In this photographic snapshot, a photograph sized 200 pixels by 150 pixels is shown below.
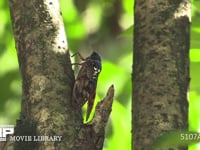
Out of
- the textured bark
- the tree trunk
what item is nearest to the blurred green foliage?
the textured bark

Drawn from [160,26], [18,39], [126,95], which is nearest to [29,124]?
[18,39]

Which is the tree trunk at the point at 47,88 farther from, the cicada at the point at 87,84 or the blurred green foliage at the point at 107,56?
the blurred green foliage at the point at 107,56

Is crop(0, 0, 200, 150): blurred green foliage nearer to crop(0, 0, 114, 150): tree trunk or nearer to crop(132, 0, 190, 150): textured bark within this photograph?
crop(132, 0, 190, 150): textured bark

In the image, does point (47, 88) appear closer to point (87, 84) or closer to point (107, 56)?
point (87, 84)

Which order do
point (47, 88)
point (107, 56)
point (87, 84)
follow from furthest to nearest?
point (107, 56), point (87, 84), point (47, 88)

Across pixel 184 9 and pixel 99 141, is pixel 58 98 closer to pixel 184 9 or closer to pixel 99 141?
pixel 99 141

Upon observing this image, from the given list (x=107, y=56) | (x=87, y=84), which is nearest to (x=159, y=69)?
(x=87, y=84)
